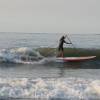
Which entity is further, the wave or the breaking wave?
the breaking wave

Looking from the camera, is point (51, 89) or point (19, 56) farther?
point (19, 56)

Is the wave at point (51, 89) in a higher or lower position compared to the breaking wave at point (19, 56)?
lower

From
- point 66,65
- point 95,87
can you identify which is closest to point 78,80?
point 95,87

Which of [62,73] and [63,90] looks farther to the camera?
[62,73]

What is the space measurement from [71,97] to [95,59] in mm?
12252

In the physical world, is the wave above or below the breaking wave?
below

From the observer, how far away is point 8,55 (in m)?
26.4

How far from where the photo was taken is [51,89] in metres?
14.3

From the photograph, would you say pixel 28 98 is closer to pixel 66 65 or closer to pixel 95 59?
pixel 66 65

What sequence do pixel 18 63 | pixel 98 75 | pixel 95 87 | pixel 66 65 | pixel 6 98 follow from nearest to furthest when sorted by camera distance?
pixel 6 98 → pixel 95 87 → pixel 98 75 → pixel 66 65 → pixel 18 63

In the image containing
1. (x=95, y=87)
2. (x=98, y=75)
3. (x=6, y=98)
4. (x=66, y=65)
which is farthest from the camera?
(x=66, y=65)

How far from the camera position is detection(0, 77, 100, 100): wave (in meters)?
13.7

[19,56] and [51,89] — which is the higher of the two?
[19,56]

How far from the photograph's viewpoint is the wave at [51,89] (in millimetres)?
13711
